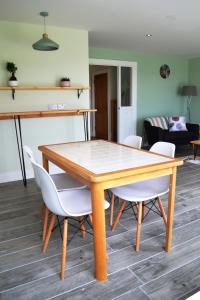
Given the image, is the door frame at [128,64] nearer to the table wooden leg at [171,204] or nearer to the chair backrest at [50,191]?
the table wooden leg at [171,204]

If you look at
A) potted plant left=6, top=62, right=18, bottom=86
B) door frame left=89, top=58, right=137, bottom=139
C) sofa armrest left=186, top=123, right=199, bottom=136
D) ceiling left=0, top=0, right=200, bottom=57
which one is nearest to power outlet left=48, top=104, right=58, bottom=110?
potted plant left=6, top=62, right=18, bottom=86

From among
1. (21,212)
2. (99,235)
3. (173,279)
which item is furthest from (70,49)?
(173,279)

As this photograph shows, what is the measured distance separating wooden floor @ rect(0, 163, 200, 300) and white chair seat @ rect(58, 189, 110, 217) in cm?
47

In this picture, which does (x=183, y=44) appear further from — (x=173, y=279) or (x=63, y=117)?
(x=173, y=279)

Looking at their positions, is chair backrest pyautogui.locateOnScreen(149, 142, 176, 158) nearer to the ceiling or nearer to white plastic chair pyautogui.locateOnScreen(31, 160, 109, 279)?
white plastic chair pyautogui.locateOnScreen(31, 160, 109, 279)

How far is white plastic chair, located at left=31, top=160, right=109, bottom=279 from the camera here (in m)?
1.62

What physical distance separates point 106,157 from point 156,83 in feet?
16.1

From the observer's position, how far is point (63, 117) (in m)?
4.04

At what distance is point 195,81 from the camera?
669 cm

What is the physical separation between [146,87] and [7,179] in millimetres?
4099

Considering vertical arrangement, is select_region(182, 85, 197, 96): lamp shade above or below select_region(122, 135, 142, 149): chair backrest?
above

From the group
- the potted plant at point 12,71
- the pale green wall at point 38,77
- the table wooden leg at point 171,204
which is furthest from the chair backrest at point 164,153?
the potted plant at point 12,71

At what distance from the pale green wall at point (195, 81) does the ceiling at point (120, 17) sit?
6.45 ft

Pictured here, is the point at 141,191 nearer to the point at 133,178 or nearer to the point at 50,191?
the point at 133,178
